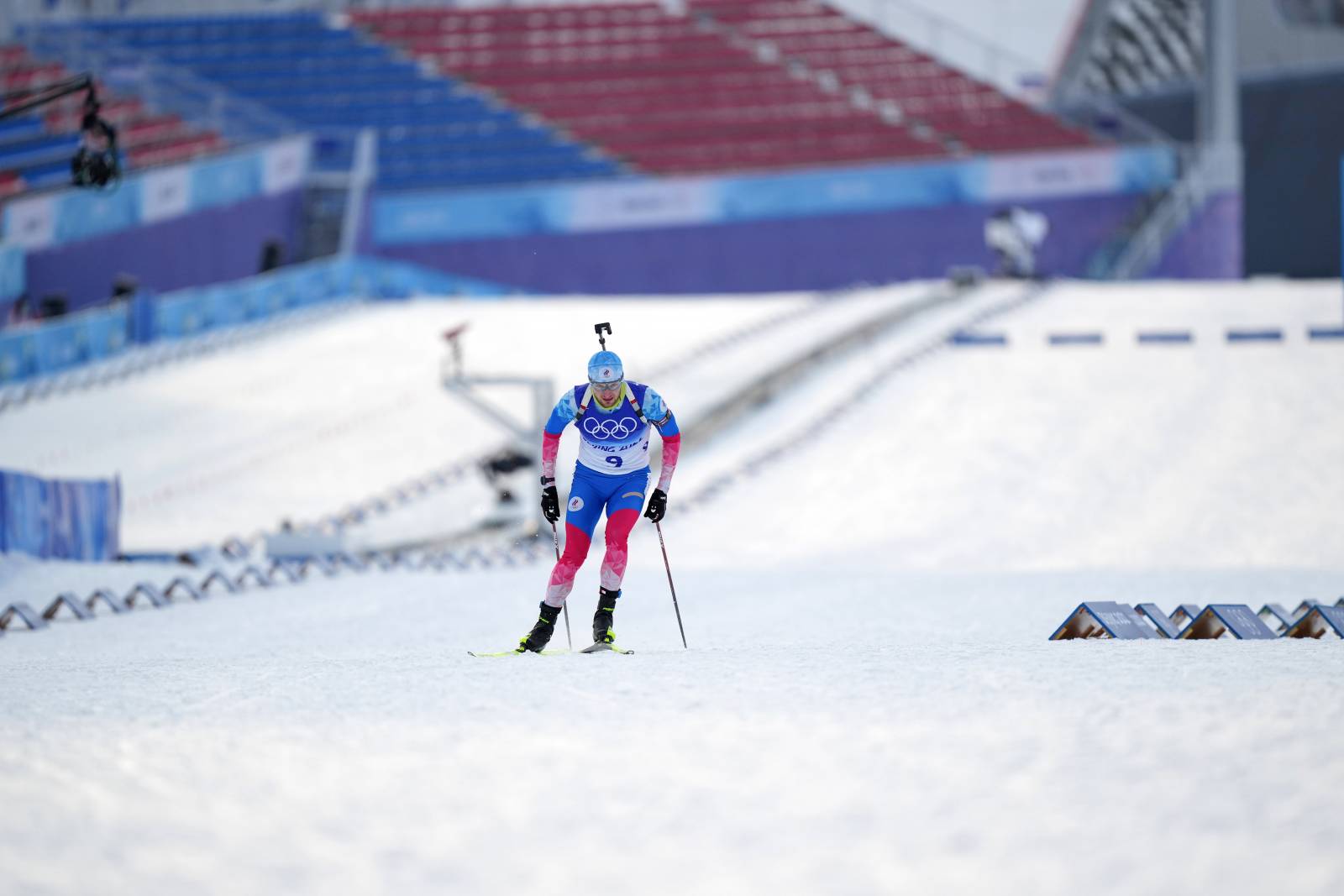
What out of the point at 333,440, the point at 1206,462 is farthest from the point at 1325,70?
the point at 333,440

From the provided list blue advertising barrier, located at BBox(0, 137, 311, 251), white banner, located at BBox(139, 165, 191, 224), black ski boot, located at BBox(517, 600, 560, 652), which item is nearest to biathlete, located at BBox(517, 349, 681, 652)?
black ski boot, located at BBox(517, 600, 560, 652)

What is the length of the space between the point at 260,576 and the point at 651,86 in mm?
26941

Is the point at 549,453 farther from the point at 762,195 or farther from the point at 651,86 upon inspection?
the point at 651,86

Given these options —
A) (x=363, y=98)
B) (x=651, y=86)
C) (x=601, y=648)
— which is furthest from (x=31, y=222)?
(x=601, y=648)

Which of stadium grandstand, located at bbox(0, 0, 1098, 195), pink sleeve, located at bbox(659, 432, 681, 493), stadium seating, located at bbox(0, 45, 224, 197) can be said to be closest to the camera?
pink sleeve, located at bbox(659, 432, 681, 493)

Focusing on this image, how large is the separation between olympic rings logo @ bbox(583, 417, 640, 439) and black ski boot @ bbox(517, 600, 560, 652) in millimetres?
872

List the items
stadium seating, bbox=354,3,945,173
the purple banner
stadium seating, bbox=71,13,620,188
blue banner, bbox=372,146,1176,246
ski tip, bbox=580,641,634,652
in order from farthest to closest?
stadium seating, bbox=354,3,945,173 → stadium seating, bbox=71,13,620,188 → blue banner, bbox=372,146,1176,246 → the purple banner → ski tip, bbox=580,641,634,652

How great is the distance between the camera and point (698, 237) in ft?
114

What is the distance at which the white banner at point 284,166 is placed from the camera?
1316 inches

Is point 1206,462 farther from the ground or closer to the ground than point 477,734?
closer to the ground

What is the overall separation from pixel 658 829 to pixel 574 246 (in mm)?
30474

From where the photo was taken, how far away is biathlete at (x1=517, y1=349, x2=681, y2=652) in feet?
27.6

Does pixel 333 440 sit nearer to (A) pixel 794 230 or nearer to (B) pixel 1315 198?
(A) pixel 794 230

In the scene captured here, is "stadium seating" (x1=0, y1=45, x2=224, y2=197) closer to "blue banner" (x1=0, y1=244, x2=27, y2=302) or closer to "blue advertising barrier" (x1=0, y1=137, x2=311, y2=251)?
"blue advertising barrier" (x1=0, y1=137, x2=311, y2=251)
